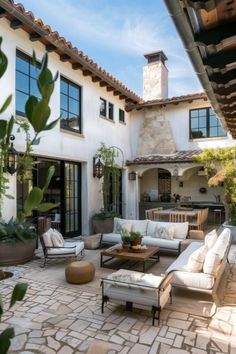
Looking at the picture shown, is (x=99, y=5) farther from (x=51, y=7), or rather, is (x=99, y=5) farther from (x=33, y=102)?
(x=33, y=102)

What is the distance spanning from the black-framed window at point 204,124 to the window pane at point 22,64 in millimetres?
8215

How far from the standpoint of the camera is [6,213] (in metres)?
7.38

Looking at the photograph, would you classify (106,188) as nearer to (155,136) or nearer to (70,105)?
(70,105)

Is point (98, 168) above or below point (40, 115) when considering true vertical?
above

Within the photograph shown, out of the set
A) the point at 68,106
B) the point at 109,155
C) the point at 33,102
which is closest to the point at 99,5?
the point at 68,106

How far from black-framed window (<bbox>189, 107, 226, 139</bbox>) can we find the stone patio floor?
9.32 meters

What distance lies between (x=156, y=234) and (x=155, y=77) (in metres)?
10.5

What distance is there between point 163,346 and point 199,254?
1.82 metres

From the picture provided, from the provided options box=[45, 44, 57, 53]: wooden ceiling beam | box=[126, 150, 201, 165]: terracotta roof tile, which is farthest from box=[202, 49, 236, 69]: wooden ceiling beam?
box=[126, 150, 201, 165]: terracotta roof tile

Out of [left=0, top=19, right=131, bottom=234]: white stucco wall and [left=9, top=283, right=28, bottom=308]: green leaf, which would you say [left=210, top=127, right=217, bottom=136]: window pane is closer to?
[left=0, top=19, right=131, bottom=234]: white stucco wall

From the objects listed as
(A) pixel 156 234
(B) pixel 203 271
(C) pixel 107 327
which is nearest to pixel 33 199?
(C) pixel 107 327

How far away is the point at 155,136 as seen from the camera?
1431 centimetres

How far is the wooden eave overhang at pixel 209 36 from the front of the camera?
1.85m

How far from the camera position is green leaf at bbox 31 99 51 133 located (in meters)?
1.02
